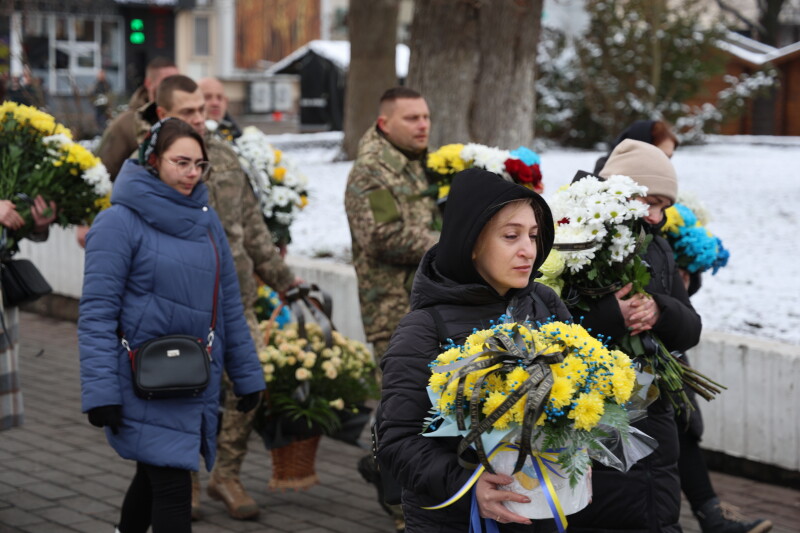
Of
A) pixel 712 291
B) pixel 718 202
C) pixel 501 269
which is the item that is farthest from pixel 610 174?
pixel 718 202

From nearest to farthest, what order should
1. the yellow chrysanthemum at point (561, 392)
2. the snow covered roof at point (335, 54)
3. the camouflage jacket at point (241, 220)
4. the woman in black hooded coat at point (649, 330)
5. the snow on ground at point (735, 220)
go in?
the yellow chrysanthemum at point (561, 392) → the woman in black hooded coat at point (649, 330) → the camouflage jacket at point (241, 220) → the snow on ground at point (735, 220) → the snow covered roof at point (335, 54)

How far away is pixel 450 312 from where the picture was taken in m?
3.48

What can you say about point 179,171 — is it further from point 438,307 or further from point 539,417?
point 539,417

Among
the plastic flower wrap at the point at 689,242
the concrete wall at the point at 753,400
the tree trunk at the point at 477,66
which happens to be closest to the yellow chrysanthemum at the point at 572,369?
the plastic flower wrap at the point at 689,242

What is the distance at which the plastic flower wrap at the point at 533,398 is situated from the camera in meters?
2.99

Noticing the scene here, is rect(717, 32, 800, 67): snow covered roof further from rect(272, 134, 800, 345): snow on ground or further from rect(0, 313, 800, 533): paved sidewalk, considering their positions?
rect(0, 313, 800, 533): paved sidewalk

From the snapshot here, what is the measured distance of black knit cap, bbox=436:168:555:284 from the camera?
3430 millimetres

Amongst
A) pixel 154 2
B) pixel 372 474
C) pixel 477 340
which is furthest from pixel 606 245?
pixel 154 2

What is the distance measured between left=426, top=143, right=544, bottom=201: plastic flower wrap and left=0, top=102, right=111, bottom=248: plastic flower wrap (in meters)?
1.62

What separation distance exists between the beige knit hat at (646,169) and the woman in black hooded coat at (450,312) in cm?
138

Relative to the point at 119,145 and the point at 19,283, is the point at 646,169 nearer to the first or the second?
the point at 19,283

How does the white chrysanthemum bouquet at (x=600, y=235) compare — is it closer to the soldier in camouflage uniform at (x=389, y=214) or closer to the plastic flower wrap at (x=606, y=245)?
the plastic flower wrap at (x=606, y=245)

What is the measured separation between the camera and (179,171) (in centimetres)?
501

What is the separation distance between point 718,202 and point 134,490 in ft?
33.1
